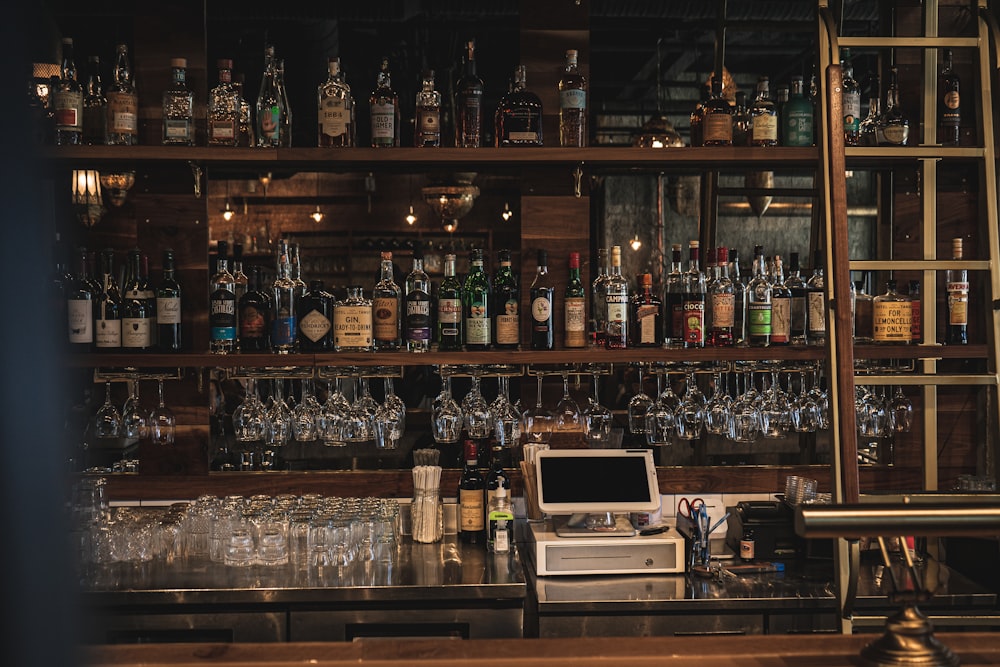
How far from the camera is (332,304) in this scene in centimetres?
350

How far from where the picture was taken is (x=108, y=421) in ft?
11.1

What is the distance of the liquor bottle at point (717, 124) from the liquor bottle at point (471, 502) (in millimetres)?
1359

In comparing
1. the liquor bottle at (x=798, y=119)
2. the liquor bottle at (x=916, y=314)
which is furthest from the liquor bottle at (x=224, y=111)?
the liquor bottle at (x=916, y=314)

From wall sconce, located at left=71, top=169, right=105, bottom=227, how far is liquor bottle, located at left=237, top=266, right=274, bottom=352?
2.13ft

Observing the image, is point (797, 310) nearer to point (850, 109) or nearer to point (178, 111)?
point (850, 109)

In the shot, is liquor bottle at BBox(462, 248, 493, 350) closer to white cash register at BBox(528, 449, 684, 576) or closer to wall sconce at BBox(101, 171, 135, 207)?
white cash register at BBox(528, 449, 684, 576)

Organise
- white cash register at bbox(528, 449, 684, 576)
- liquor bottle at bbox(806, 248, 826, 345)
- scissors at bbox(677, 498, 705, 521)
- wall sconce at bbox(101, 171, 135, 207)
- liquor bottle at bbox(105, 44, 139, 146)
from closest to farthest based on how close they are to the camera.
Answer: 1. white cash register at bbox(528, 449, 684, 576)
2. scissors at bbox(677, 498, 705, 521)
3. liquor bottle at bbox(105, 44, 139, 146)
4. liquor bottle at bbox(806, 248, 826, 345)
5. wall sconce at bbox(101, 171, 135, 207)

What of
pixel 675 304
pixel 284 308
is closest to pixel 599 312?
pixel 675 304

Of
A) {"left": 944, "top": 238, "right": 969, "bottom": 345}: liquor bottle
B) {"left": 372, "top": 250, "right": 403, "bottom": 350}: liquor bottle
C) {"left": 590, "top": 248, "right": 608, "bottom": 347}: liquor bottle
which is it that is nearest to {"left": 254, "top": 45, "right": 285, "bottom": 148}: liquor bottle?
{"left": 372, "top": 250, "right": 403, "bottom": 350}: liquor bottle

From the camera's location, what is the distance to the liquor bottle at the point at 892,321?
133 inches

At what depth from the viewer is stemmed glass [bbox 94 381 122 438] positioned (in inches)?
133

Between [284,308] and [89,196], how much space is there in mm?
944

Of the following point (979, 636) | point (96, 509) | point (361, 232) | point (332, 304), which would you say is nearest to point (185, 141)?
point (332, 304)

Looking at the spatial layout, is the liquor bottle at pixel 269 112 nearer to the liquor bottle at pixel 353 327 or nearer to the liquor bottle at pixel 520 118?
the liquor bottle at pixel 353 327
